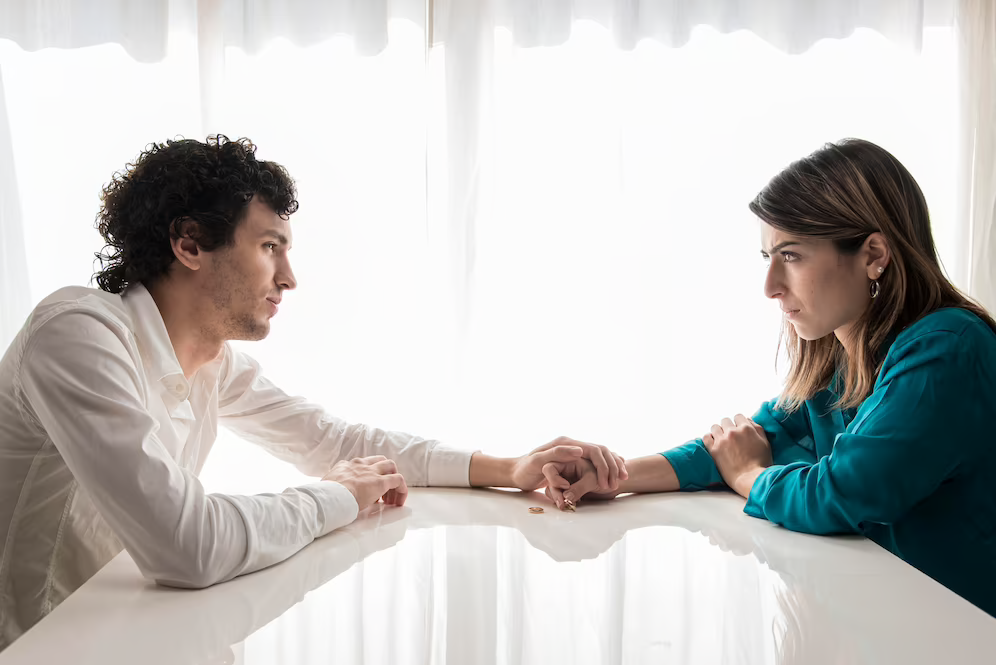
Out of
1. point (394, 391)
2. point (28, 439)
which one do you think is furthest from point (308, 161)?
point (28, 439)

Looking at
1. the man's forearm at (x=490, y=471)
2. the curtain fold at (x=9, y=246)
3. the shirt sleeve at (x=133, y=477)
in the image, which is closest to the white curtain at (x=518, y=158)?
the curtain fold at (x=9, y=246)

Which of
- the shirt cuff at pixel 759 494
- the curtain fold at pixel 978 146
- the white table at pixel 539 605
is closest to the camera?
the white table at pixel 539 605

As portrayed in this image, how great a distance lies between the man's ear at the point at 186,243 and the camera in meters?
Answer: 1.45

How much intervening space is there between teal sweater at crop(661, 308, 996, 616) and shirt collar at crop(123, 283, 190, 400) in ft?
3.33

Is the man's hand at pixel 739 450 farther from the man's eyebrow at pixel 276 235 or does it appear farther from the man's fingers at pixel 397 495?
the man's eyebrow at pixel 276 235

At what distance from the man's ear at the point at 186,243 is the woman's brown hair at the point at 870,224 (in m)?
1.08

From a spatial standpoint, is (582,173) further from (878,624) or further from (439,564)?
(878,624)

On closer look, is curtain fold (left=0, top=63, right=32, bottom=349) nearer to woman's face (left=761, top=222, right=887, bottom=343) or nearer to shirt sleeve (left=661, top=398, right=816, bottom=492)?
shirt sleeve (left=661, top=398, right=816, bottom=492)

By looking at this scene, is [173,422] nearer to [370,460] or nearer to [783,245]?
[370,460]

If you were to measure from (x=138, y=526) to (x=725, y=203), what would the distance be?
2.15m

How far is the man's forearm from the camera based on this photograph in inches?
61.1

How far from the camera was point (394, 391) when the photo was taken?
268 centimetres

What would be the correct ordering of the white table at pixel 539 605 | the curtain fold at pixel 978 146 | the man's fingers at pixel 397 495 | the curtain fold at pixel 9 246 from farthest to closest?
the curtain fold at pixel 9 246, the curtain fold at pixel 978 146, the man's fingers at pixel 397 495, the white table at pixel 539 605

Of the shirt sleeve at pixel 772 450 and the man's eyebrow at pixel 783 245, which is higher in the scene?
the man's eyebrow at pixel 783 245
